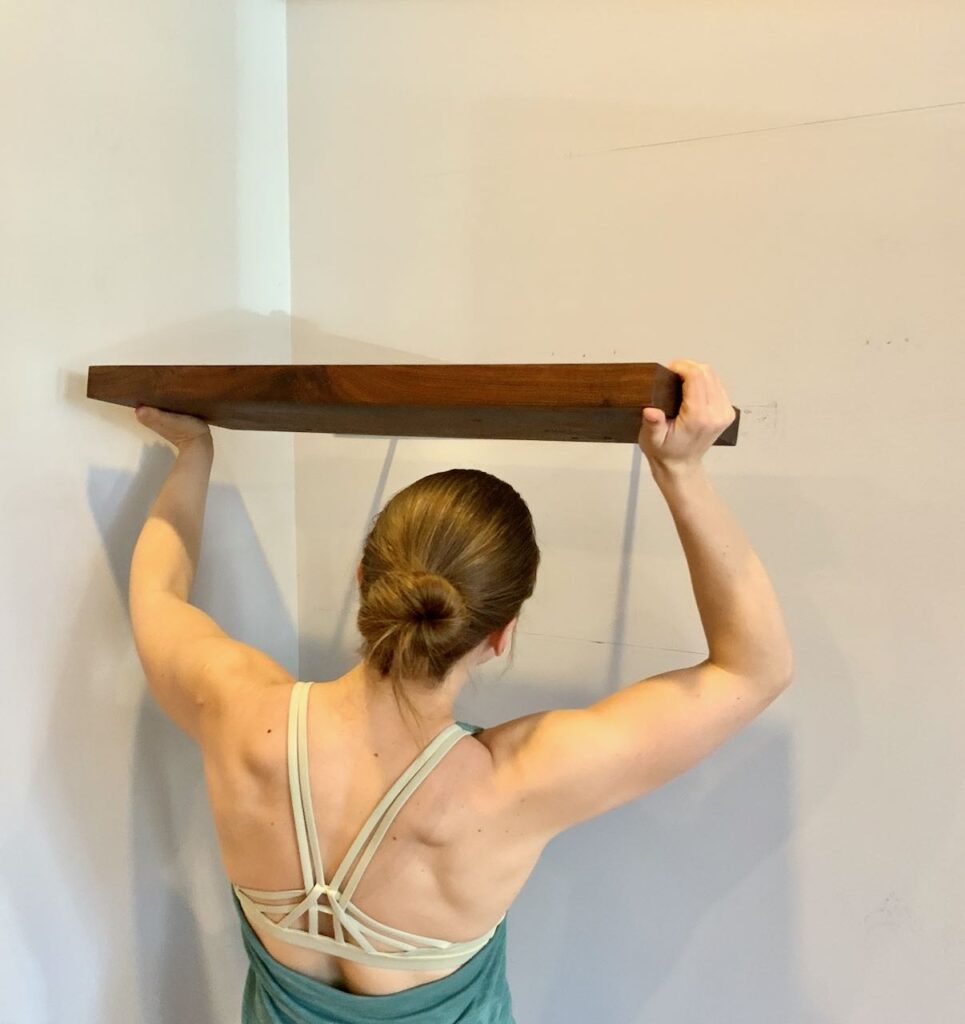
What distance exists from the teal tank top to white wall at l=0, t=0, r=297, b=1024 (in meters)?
0.27

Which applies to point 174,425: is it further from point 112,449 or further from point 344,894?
point 344,894

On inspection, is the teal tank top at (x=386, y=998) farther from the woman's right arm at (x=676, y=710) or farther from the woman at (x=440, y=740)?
the woman's right arm at (x=676, y=710)

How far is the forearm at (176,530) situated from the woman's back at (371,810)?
0.86 ft

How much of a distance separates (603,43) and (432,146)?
281 millimetres

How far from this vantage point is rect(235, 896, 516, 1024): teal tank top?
854 mm

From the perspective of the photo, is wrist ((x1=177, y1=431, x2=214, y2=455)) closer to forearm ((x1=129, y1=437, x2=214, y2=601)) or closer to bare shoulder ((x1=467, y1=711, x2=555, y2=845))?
forearm ((x1=129, y1=437, x2=214, y2=601))

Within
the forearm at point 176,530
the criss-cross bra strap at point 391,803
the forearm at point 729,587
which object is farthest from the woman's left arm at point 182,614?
the forearm at point 729,587

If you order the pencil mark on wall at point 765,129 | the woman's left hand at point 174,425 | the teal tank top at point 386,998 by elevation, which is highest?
the pencil mark on wall at point 765,129

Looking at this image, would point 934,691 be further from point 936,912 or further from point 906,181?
point 906,181

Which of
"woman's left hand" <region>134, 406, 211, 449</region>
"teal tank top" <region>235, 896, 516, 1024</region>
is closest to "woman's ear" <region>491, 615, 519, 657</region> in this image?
"teal tank top" <region>235, 896, 516, 1024</region>

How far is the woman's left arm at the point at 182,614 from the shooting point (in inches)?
34.4

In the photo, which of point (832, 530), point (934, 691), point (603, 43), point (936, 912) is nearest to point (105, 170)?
point (603, 43)

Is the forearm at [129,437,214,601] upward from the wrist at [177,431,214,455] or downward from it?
downward

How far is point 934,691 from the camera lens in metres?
1.03
